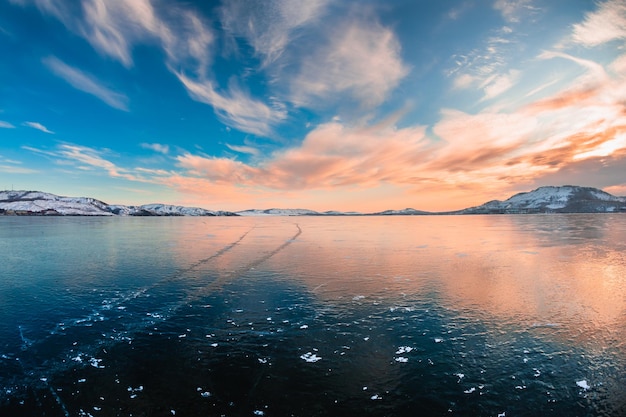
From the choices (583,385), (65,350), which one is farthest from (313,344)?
(65,350)

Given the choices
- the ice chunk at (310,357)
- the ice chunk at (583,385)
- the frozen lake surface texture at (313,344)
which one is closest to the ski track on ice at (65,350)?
the frozen lake surface texture at (313,344)

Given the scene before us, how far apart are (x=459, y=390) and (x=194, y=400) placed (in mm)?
8215

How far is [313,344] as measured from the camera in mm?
13086

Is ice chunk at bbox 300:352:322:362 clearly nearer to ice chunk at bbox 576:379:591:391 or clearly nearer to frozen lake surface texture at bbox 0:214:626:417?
frozen lake surface texture at bbox 0:214:626:417

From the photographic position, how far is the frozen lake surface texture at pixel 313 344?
30.9 feet

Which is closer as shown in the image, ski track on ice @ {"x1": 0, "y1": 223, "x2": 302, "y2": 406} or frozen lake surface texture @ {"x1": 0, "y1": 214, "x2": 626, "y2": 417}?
frozen lake surface texture @ {"x1": 0, "y1": 214, "x2": 626, "y2": 417}

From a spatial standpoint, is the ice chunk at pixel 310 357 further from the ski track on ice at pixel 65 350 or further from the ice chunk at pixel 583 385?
the ice chunk at pixel 583 385

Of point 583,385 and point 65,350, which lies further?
point 65,350

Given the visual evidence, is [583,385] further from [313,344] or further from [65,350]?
[65,350]

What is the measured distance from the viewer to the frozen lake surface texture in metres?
9.41

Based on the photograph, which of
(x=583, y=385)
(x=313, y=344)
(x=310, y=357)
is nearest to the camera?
(x=583, y=385)

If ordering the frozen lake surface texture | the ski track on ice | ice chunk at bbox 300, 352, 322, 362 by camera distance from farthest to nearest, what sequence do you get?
ice chunk at bbox 300, 352, 322, 362 → the ski track on ice → the frozen lake surface texture

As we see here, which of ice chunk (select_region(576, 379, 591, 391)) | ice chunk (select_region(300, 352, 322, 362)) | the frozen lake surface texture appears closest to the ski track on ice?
the frozen lake surface texture

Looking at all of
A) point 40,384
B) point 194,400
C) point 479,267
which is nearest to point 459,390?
point 194,400
